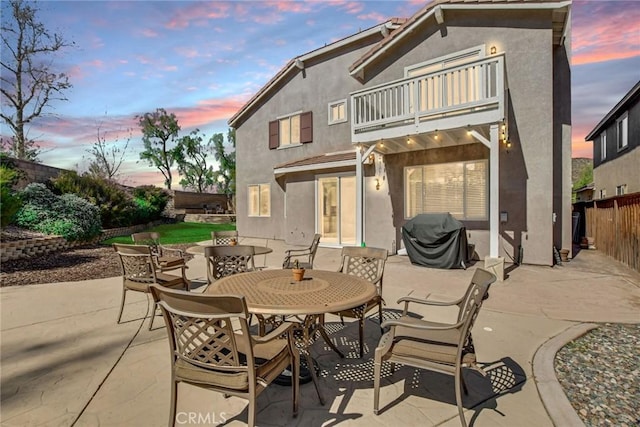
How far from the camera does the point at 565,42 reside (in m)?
10.2

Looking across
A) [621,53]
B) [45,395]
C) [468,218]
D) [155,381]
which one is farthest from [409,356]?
[621,53]

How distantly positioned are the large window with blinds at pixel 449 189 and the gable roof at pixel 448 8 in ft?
13.1

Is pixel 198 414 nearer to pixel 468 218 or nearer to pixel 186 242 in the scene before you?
pixel 468 218

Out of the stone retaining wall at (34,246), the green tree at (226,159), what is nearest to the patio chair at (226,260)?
the stone retaining wall at (34,246)

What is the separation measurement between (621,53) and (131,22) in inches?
593

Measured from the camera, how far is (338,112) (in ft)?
43.4

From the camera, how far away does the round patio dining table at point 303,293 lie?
238 cm

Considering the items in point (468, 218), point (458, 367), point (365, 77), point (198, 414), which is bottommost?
point (198, 414)

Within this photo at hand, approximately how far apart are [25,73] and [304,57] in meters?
17.0

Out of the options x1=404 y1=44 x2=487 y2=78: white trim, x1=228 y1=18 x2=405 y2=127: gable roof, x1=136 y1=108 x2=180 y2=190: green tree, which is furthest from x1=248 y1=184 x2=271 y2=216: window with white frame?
x1=136 y1=108 x2=180 y2=190: green tree

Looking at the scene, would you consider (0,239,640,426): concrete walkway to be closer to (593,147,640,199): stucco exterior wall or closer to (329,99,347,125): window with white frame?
A: (329,99,347,125): window with white frame

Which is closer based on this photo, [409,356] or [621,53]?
[409,356]

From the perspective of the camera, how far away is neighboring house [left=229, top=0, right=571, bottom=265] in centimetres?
823

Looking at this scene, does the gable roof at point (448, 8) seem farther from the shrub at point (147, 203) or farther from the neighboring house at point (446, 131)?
the shrub at point (147, 203)
